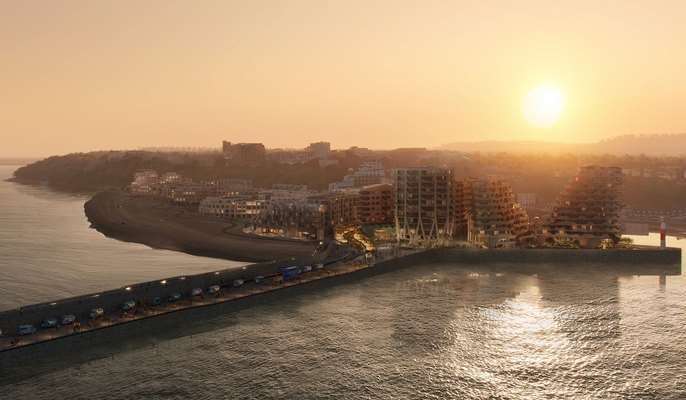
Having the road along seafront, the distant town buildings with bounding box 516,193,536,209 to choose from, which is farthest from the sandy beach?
the distant town buildings with bounding box 516,193,536,209

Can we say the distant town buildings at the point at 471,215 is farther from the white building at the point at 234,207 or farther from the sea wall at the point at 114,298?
the sea wall at the point at 114,298

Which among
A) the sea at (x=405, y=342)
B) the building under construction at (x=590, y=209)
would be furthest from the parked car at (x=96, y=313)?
the building under construction at (x=590, y=209)

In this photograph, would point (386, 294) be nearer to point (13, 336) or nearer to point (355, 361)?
point (355, 361)

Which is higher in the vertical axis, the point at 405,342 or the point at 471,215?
the point at 471,215

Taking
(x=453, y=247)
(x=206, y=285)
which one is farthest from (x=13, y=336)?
(x=453, y=247)

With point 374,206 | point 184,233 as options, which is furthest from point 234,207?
point 374,206

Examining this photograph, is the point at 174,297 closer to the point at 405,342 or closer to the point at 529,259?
the point at 405,342

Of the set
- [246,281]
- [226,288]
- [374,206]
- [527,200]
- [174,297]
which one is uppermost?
[374,206]
